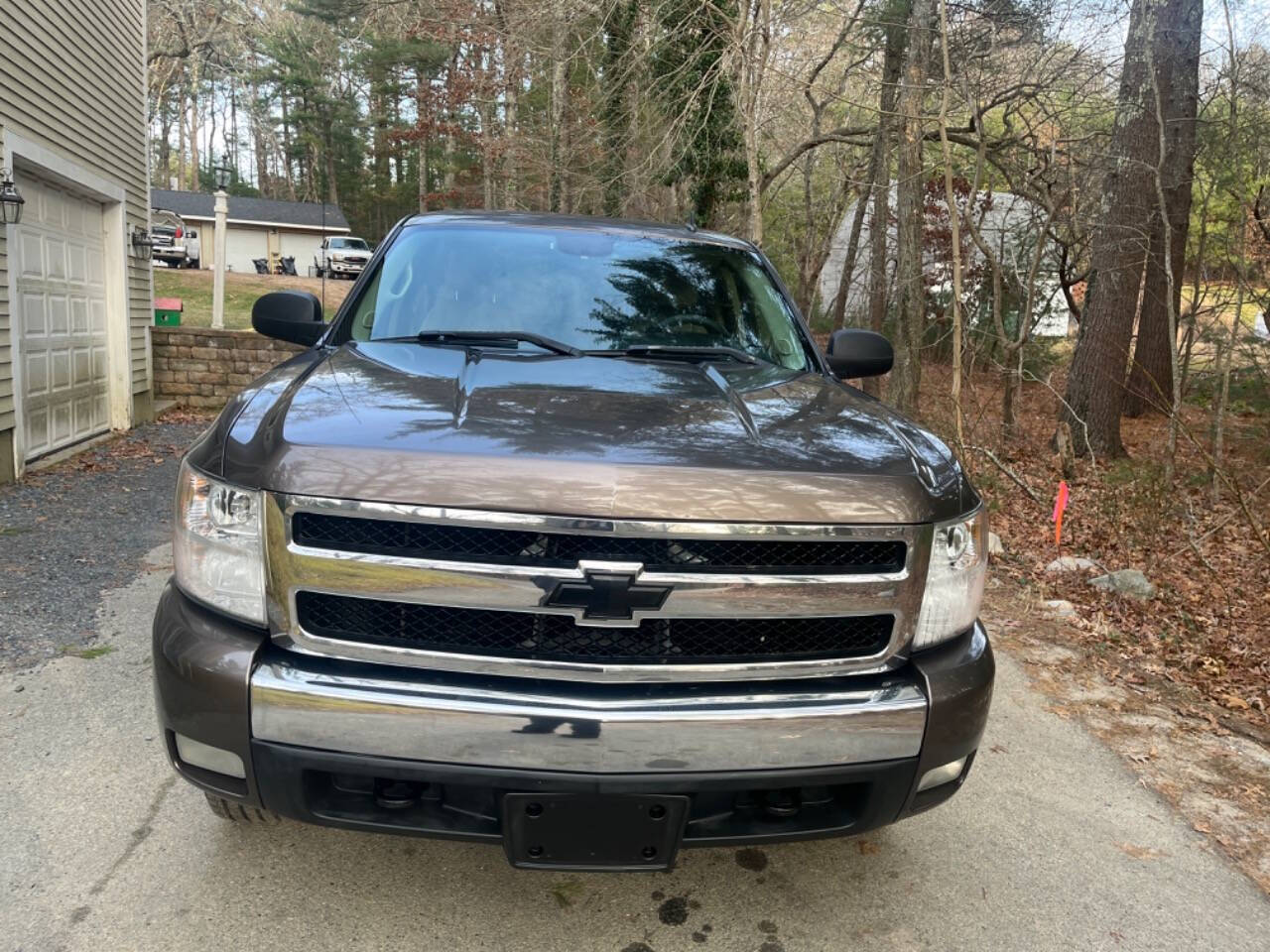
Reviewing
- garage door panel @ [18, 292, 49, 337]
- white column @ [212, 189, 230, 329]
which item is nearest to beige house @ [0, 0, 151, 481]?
garage door panel @ [18, 292, 49, 337]

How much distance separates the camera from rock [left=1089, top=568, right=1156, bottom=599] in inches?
227

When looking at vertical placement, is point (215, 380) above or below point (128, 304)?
below

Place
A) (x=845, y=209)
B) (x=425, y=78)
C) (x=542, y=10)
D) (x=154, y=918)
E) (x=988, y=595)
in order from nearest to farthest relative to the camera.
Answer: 1. (x=154, y=918)
2. (x=988, y=595)
3. (x=542, y=10)
4. (x=845, y=209)
5. (x=425, y=78)

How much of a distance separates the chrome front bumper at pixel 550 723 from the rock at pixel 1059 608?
13.4 feet

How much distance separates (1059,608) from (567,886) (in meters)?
4.21

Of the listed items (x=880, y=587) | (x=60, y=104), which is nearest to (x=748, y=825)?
(x=880, y=587)

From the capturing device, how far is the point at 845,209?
22312 millimetres

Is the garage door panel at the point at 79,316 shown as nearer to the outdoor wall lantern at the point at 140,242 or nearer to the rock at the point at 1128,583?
the outdoor wall lantern at the point at 140,242

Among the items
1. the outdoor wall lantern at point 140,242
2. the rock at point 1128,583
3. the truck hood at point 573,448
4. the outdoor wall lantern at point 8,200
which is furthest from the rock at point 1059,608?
the outdoor wall lantern at point 140,242

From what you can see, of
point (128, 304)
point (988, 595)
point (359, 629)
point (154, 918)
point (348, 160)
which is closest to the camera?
point (359, 629)

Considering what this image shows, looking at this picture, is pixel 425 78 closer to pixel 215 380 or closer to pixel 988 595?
pixel 215 380

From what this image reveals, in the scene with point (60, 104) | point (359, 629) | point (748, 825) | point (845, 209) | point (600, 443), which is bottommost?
point (748, 825)

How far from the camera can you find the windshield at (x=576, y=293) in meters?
3.07

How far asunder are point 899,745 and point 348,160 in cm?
4990
